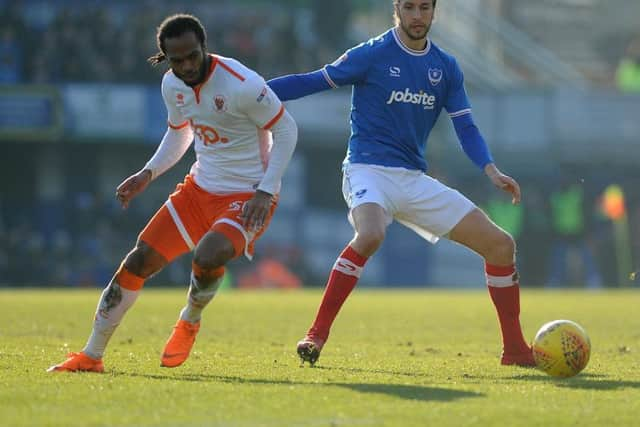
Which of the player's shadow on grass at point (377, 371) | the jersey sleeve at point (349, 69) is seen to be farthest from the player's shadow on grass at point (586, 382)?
the jersey sleeve at point (349, 69)

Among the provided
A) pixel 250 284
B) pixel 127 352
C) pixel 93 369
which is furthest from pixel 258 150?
pixel 250 284

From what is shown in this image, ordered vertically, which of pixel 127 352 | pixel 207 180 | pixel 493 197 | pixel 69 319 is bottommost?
pixel 493 197

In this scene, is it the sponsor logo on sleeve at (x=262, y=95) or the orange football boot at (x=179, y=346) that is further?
the orange football boot at (x=179, y=346)

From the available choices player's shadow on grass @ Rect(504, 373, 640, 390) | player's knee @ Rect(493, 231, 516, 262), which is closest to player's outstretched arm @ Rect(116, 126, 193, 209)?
player's knee @ Rect(493, 231, 516, 262)

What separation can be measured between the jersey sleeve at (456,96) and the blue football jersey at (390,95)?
0.10m

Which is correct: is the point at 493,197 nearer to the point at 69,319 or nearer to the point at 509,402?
the point at 69,319

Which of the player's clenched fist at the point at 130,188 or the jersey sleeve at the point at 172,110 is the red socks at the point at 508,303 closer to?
the jersey sleeve at the point at 172,110

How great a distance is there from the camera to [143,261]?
24.8 ft

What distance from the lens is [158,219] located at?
305 inches

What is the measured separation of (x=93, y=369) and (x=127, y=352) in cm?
179

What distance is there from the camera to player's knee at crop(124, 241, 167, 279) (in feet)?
24.8

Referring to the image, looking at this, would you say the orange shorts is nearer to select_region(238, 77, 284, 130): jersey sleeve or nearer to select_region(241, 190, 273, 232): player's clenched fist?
select_region(241, 190, 273, 232): player's clenched fist

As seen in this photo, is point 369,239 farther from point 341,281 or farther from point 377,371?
point 377,371

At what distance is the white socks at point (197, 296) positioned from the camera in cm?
774
